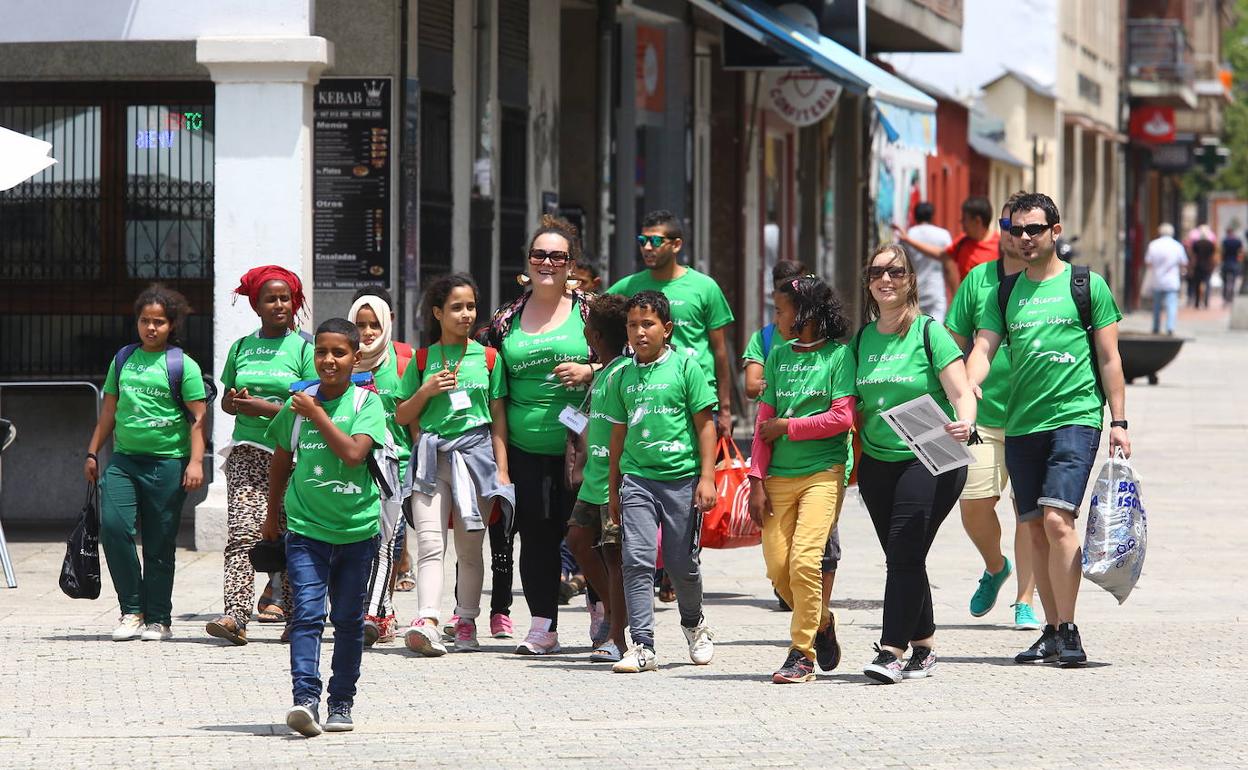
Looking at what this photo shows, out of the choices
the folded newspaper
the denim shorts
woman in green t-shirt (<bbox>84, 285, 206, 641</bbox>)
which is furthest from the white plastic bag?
woman in green t-shirt (<bbox>84, 285, 206, 641</bbox>)

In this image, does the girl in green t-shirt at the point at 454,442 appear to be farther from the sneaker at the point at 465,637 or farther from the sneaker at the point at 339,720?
the sneaker at the point at 339,720

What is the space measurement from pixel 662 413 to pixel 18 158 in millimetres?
3751

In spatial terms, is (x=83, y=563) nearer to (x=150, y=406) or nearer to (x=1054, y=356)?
(x=150, y=406)

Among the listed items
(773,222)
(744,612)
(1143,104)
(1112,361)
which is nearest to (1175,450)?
(773,222)

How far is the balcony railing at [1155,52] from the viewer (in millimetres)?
57406

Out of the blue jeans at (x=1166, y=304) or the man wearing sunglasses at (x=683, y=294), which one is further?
the blue jeans at (x=1166, y=304)

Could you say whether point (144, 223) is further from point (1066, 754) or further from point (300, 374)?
point (1066, 754)

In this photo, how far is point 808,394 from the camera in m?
8.58

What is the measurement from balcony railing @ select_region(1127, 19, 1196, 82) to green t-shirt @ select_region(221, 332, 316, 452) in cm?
5025

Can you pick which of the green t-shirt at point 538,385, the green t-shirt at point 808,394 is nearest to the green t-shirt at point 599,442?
A: the green t-shirt at point 538,385

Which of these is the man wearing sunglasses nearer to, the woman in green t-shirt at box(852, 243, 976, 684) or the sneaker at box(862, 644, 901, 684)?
the woman in green t-shirt at box(852, 243, 976, 684)

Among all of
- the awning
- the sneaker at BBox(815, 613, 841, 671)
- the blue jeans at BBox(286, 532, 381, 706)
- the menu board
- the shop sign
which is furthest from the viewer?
the shop sign

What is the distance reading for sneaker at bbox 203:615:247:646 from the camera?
9.52 metres

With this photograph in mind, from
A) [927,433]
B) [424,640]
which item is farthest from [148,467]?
[927,433]
